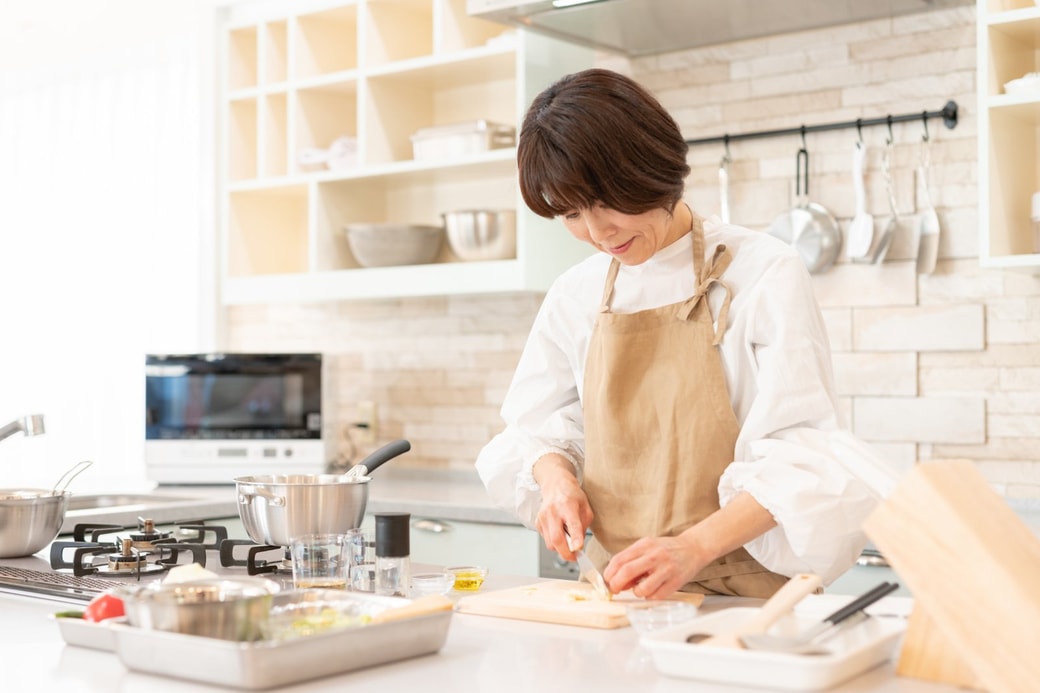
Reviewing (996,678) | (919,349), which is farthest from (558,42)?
(996,678)

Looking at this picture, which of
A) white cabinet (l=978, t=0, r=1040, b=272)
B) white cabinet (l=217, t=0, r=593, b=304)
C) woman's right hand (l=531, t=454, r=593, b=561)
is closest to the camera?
woman's right hand (l=531, t=454, r=593, b=561)

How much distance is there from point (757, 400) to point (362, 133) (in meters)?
2.24

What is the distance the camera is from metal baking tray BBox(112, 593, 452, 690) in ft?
3.86

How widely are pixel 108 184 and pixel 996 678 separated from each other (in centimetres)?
441

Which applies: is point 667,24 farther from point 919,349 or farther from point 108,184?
point 108,184

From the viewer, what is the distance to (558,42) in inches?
134

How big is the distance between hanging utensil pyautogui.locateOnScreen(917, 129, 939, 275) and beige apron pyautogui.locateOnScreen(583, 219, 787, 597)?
127 centimetres

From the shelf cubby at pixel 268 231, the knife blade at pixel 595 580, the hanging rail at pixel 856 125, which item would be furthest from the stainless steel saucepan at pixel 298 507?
the shelf cubby at pixel 268 231

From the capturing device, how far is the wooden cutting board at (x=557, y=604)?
1.50 metres

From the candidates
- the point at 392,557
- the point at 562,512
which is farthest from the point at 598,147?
the point at 392,557

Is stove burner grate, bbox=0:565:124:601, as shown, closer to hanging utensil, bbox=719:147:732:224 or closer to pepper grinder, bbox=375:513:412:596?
pepper grinder, bbox=375:513:412:596

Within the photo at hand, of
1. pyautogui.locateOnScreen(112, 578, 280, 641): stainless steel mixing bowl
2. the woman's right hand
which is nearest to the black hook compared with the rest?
the woman's right hand

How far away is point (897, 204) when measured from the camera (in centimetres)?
302

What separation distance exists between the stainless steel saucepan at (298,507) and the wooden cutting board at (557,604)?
0.94ft
